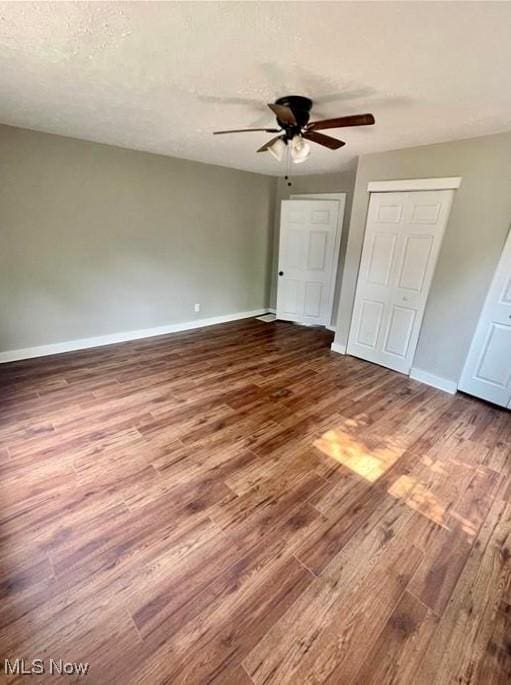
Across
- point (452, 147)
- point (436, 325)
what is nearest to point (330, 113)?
point (452, 147)

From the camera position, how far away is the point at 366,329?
396cm

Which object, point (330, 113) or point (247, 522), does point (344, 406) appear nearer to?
point (247, 522)

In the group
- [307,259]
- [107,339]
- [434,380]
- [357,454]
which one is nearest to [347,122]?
[357,454]

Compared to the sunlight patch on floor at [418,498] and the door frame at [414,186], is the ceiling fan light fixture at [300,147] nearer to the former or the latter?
the door frame at [414,186]

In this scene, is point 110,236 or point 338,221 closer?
point 110,236

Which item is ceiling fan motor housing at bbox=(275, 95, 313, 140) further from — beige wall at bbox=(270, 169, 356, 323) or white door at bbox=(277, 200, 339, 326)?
white door at bbox=(277, 200, 339, 326)

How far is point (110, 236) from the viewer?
3.85 meters

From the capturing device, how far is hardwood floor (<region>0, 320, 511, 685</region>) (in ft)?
3.95

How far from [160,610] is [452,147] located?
4.11m

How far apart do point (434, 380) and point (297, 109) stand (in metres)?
2.97

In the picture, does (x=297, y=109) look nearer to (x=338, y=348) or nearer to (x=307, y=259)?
(x=338, y=348)

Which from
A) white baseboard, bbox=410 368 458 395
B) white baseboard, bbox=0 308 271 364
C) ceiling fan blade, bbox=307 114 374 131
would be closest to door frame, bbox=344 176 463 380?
white baseboard, bbox=410 368 458 395

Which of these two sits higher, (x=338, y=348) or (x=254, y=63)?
(x=254, y=63)

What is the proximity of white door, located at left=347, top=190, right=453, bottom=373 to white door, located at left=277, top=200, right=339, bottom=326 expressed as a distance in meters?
1.19
